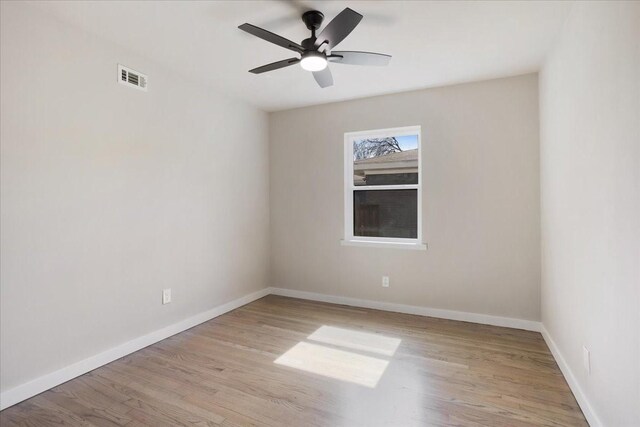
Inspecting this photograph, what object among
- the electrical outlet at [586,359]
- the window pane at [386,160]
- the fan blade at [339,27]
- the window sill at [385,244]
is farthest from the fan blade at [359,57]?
the electrical outlet at [586,359]

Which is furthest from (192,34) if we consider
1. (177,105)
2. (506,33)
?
(506,33)

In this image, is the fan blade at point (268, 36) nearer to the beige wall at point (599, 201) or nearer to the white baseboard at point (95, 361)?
the beige wall at point (599, 201)

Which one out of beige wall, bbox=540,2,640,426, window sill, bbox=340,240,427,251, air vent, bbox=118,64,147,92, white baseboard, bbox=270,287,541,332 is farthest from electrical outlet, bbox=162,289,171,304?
beige wall, bbox=540,2,640,426

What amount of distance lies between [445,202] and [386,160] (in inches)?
32.9

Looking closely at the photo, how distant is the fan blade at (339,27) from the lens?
1800 millimetres

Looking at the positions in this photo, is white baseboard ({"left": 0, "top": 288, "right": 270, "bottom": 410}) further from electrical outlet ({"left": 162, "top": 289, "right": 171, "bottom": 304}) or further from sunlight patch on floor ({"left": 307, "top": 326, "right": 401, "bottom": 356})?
sunlight patch on floor ({"left": 307, "top": 326, "right": 401, "bottom": 356})

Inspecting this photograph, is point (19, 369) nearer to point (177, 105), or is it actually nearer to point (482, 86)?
point (177, 105)

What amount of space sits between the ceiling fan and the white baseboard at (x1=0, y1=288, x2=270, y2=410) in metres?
2.41

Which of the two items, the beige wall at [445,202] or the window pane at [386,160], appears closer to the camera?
the beige wall at [445,202]

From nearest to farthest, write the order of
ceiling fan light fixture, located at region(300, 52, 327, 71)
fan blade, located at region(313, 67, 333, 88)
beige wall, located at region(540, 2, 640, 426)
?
beige wall, located at region(540, 2, 640, 426) < ceiling fan light fixture, located at region(300, 52, 327, 71) < fan blade, located at region(313, 67, 333, 88)

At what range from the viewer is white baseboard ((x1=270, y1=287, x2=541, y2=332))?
3195 millimetres

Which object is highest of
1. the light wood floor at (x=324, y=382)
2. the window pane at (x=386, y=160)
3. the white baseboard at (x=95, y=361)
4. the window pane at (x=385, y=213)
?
the window pane at (x=386, y=160)

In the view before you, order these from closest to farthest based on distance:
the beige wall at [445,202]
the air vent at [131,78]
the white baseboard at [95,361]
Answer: the white baseboard at [95,361], the air vent at [131,78], the beige wall at [445,202]

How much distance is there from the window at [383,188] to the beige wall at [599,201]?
137 centimetres
